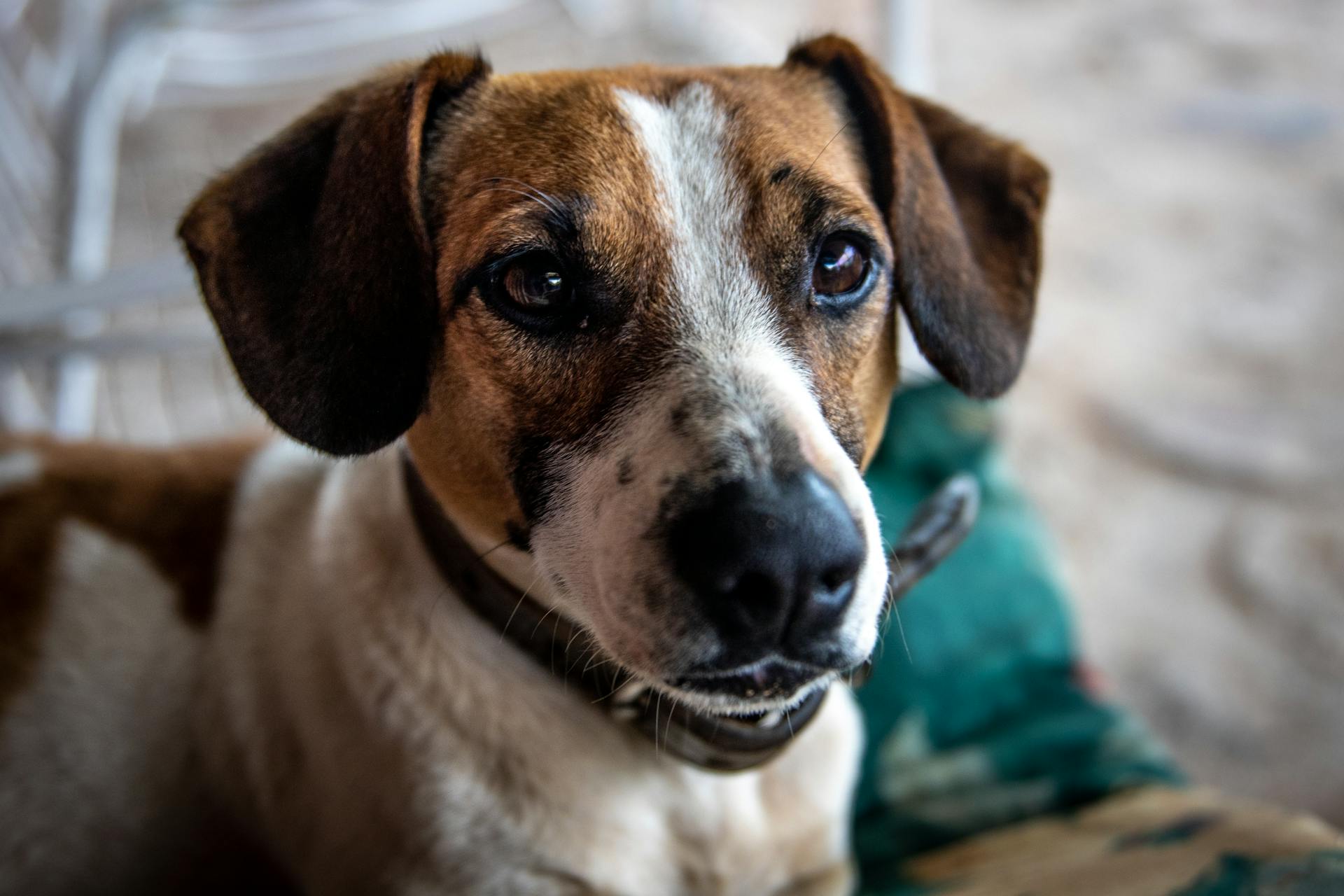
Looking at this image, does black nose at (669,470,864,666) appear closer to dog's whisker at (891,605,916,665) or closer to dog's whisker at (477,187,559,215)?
dog's whisker at (891,605,916,665)

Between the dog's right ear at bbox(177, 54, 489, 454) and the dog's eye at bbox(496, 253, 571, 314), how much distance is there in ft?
0.44

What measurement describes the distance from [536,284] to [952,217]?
0.69 m

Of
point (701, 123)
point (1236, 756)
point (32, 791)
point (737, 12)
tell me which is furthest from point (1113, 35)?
point (32, 791)

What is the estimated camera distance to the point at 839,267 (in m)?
1.45

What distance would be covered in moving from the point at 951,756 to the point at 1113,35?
15.2 ft

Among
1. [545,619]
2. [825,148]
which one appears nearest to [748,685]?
[545,619]

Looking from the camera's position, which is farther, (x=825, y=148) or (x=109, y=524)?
(x=109, y=524)

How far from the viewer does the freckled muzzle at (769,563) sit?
1104 millimetres

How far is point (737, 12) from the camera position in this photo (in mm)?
6160

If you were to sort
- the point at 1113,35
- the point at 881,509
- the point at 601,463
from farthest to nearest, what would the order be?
the point at 1113,35, the point at 881,509, the point at 601,463

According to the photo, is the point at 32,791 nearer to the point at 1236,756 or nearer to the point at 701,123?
the point at 701,123

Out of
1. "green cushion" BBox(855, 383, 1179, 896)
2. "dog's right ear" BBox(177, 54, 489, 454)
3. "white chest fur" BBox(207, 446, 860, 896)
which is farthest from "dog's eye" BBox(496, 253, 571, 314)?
"green cushion" BBox(855, 383, 1179, 896)

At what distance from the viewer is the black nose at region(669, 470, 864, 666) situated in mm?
1104

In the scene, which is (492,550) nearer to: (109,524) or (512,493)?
(512,493)
